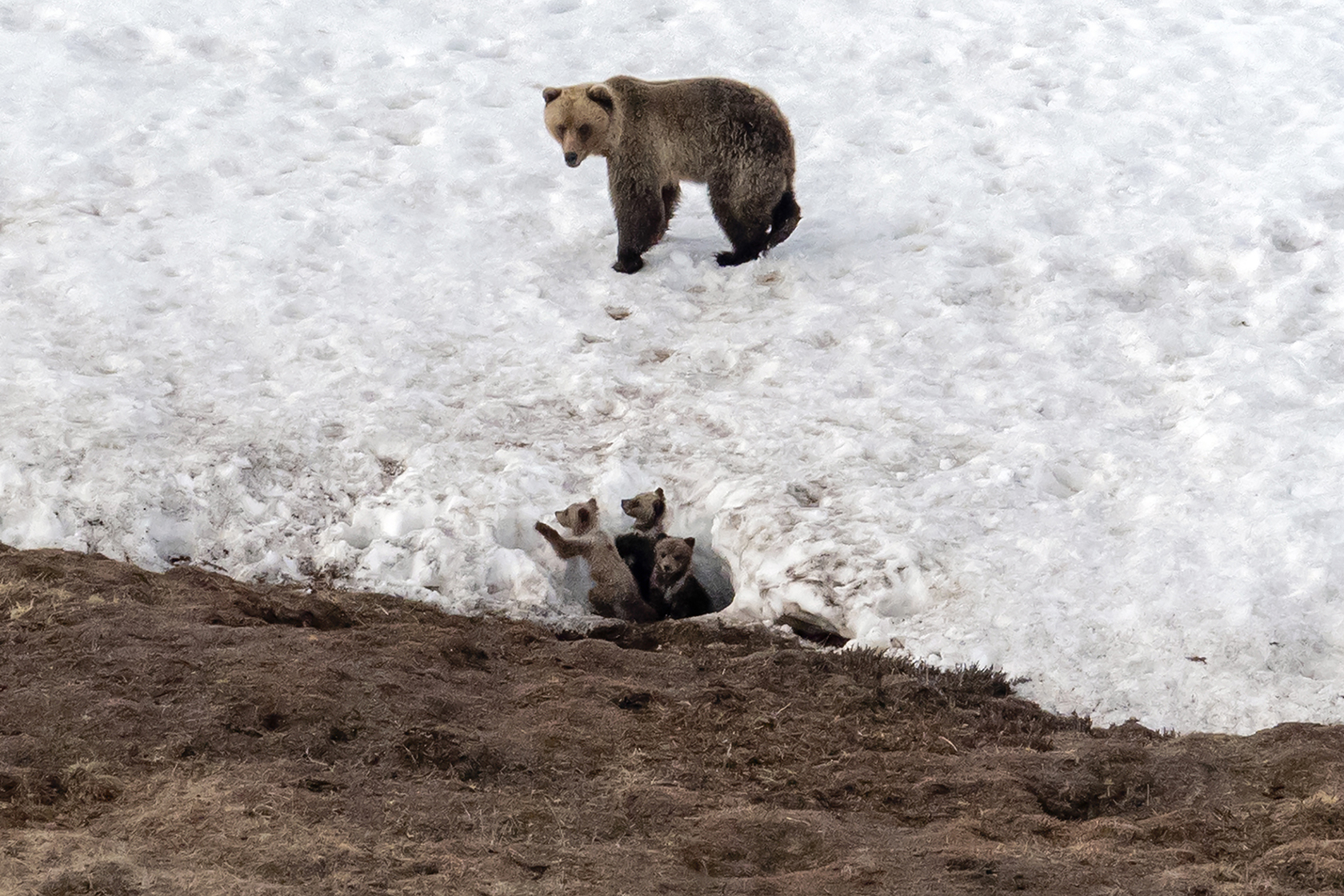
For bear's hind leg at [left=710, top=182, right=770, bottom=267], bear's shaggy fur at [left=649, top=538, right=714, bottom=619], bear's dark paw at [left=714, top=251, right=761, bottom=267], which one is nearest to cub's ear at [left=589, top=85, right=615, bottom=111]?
bear's hind leg at [left=710, top=182, right=770, bottom=267]

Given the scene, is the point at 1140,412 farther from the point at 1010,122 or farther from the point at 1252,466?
the point at 1010,122

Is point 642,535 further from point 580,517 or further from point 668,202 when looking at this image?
point 668,202

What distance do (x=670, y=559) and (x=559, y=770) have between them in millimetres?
2367

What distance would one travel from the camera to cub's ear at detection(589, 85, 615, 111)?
9.44m

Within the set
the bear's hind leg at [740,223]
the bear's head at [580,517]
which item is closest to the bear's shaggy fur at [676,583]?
the bear's head at [580,517]

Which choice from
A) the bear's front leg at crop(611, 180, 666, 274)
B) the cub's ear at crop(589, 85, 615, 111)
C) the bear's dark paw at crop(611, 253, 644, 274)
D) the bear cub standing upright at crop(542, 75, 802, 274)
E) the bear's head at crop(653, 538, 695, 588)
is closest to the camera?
the bear's head at crop(653, 538, 695, 588)

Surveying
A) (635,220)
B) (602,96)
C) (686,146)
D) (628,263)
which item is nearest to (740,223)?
(686,146)

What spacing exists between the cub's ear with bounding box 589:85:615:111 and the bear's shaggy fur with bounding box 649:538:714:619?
3856mm

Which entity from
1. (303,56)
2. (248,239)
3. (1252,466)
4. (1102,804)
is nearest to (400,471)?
(248,239)

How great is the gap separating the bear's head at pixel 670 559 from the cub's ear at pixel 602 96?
12.8ft

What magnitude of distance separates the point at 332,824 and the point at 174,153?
8.79m

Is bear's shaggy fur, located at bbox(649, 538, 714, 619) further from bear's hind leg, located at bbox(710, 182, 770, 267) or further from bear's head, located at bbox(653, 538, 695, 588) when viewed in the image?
bear's hind leg, located at bbox(710, 182, 770, 267)

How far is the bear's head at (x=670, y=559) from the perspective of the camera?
722cm

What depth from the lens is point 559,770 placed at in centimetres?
500
